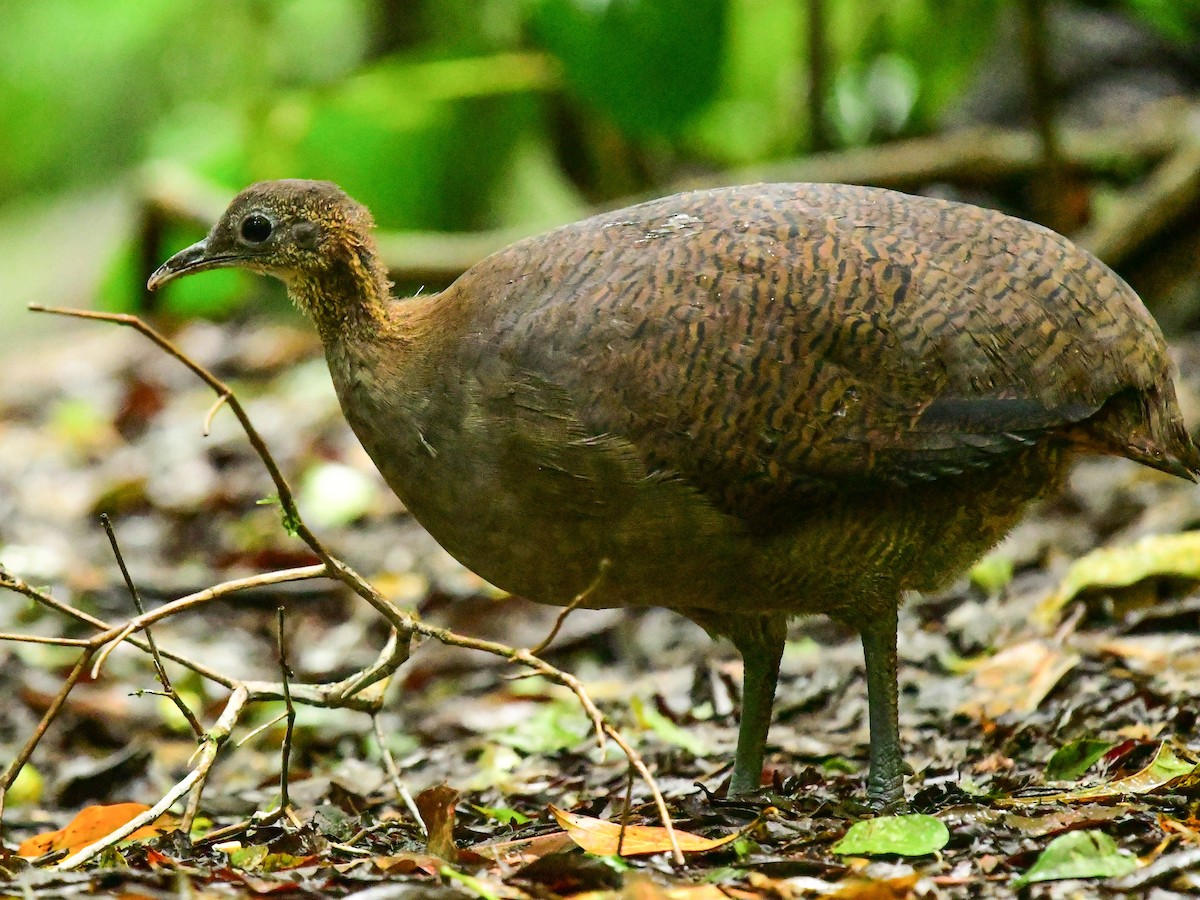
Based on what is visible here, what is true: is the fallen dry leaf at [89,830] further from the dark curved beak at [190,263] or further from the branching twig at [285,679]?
the dark curved beak at [190,263]

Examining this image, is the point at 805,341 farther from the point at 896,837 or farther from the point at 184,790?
the point at 184,790

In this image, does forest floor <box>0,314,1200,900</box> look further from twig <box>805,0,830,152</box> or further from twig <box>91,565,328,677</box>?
twig <box>805,0,830,152</box>

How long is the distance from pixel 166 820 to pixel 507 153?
8.19m

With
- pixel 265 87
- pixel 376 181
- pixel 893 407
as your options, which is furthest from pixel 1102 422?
pixel 265 87

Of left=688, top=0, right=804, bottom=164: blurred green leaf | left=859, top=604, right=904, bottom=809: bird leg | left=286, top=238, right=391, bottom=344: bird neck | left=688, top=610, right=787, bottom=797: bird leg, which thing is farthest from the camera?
left=688, top=0, right=804, bottom=164: blurred green leaf

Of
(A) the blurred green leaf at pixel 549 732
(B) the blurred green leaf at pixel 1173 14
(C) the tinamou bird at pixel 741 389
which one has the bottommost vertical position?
(A) the blurred green leaf at pixel 549 732

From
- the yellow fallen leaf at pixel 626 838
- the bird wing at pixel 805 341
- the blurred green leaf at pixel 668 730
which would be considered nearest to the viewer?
the yellow fallen leaf at pixel 626 838

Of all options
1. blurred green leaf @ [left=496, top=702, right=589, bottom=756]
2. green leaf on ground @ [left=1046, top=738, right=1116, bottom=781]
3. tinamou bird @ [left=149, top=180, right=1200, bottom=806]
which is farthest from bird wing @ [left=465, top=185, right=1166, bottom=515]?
blurred green leaf @ [left=496, top=702, right=589, bottom=756]

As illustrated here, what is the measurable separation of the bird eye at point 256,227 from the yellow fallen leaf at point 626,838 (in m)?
1.94

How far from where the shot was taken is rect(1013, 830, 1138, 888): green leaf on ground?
3.53m

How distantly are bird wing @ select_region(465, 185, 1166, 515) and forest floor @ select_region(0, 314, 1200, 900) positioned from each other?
87 centimetres

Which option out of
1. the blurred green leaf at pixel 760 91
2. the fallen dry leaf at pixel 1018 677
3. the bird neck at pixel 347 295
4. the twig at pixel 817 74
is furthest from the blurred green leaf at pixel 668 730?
the blurred green leaf at pixel 760 91

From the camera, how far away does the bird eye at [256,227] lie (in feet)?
14.8

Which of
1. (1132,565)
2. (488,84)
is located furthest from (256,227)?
(488,84)
